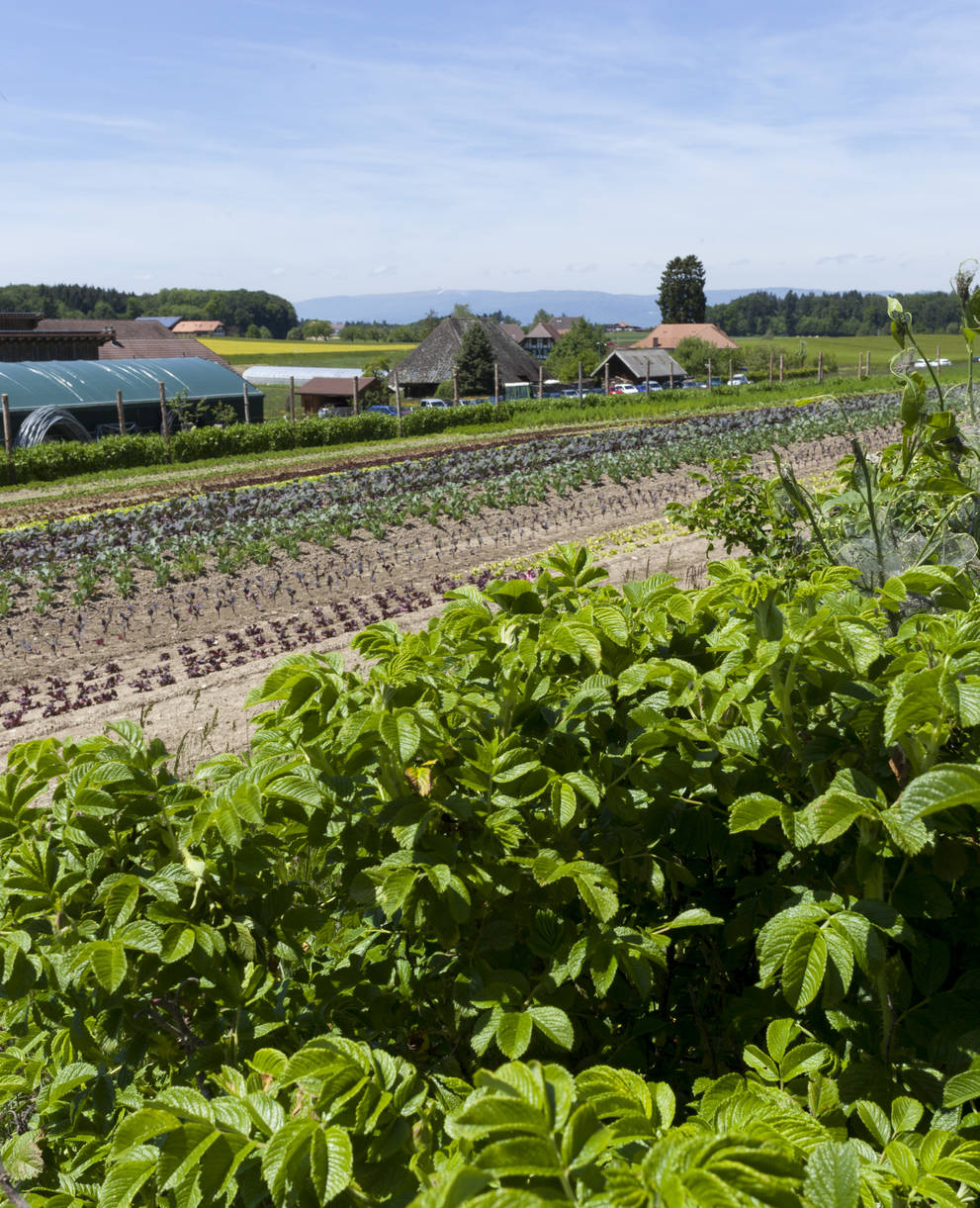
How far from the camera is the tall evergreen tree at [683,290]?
111438mm

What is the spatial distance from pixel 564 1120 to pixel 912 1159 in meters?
0.51

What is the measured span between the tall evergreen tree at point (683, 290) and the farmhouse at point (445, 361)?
54.7 metres

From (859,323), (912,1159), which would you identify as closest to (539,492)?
(912,1159)

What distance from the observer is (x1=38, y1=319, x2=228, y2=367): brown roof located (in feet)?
151

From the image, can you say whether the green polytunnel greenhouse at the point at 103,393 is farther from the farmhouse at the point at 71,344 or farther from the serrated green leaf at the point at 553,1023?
the serrated green leaf at the point at 553,1023

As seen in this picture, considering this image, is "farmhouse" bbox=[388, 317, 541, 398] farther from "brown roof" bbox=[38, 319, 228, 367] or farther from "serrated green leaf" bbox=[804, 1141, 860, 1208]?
"serrated green leaf" bbox=[804, 1141, 860, 1208]

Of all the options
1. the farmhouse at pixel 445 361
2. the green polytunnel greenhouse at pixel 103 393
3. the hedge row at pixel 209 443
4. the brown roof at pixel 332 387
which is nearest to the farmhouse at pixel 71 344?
the green polytunnel greenhouse at pixel 103 393

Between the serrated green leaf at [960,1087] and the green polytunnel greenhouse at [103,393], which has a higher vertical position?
the green polytunnel greenhouse at [103,393]

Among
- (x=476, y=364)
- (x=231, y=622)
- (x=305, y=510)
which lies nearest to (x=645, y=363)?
(x=476, y=364)

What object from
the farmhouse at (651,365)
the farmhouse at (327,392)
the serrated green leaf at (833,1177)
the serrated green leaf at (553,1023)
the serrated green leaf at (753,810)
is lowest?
the serrated green leaf at (553,1023)

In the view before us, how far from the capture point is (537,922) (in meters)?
1.63

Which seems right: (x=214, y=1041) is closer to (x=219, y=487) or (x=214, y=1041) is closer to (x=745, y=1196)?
(x=745, y=1196)

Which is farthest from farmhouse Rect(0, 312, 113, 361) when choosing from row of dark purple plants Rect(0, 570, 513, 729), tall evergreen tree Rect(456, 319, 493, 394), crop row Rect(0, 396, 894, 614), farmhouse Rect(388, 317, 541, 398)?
row of dark purple plants Rect(0, 570, 513, 729)

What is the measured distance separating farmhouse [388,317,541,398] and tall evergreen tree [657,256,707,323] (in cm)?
5469
